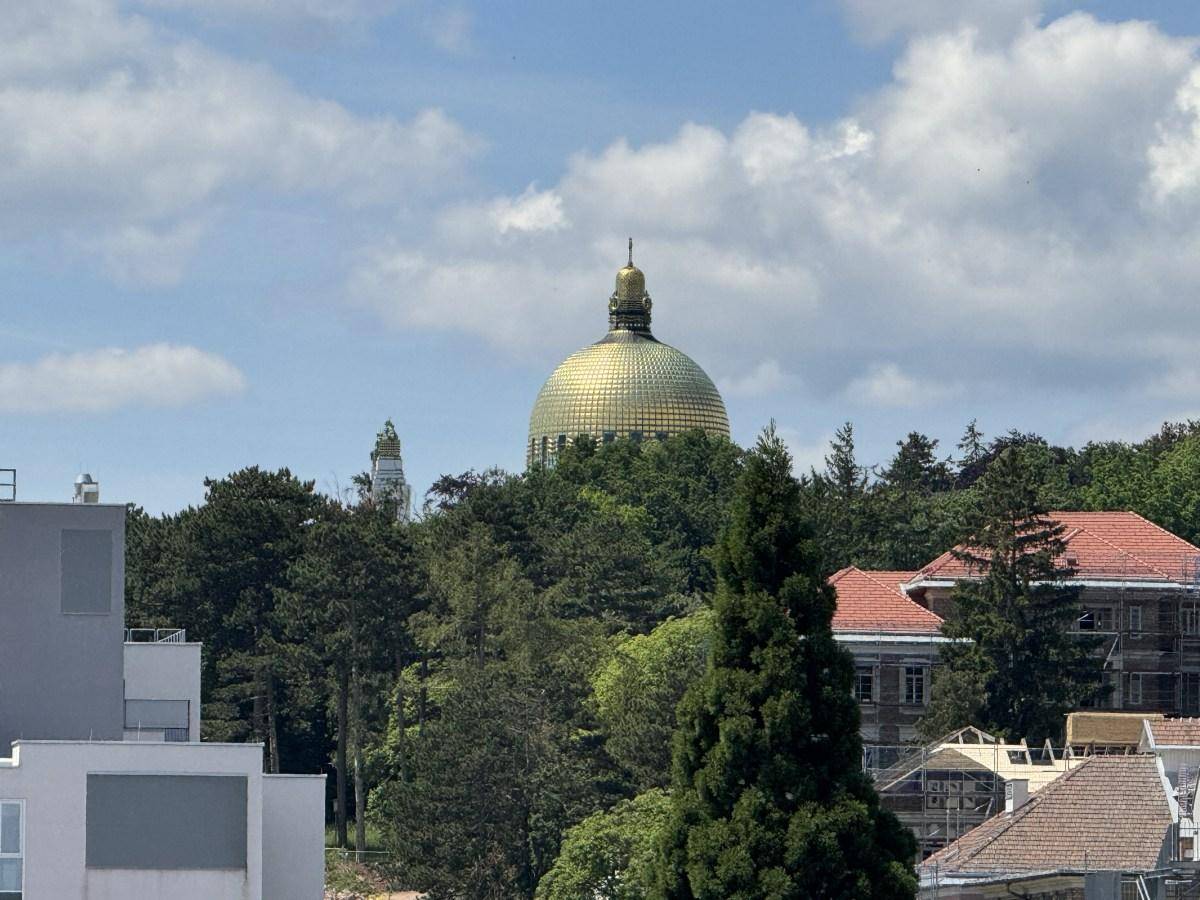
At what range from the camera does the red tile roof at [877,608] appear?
103m

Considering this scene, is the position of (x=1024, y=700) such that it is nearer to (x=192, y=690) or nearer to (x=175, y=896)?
(x=192, y=690)

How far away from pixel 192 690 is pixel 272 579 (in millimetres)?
53487

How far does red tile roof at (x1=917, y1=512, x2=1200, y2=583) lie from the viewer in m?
104

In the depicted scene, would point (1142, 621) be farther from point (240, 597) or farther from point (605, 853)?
point (240, 597)

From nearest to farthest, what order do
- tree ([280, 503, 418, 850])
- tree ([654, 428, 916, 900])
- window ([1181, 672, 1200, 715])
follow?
tree ([654, 428, 916, 900]), window ([1181, 672, 1200, 715]), tree ([280, 503, 418, 850])

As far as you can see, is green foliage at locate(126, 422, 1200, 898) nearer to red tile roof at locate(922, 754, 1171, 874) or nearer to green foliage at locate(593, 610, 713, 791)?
green foliage at locate(593, 610, 713, 791)

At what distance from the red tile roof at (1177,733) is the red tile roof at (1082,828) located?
429cm

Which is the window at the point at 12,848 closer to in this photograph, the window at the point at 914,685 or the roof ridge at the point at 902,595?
the window at the point at 914,685

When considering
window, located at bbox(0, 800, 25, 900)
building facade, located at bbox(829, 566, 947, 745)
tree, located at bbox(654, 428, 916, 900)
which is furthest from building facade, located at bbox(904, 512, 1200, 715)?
window, located at bbox(0, 800, 25, 900)

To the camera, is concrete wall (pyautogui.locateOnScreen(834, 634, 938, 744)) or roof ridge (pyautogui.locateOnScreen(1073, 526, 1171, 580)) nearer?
concrete wall (pyautogui.locateOnScreen(834, 634, 938, 744))

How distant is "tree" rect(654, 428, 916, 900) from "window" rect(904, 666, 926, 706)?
154ft

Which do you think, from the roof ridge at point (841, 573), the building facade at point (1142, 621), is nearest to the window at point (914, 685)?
the building facade at point (1142, 621)

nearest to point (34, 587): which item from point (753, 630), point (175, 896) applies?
point (175, 896)

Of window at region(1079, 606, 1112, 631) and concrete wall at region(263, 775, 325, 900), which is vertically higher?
window at region(1079, 606, 1112, 631)
